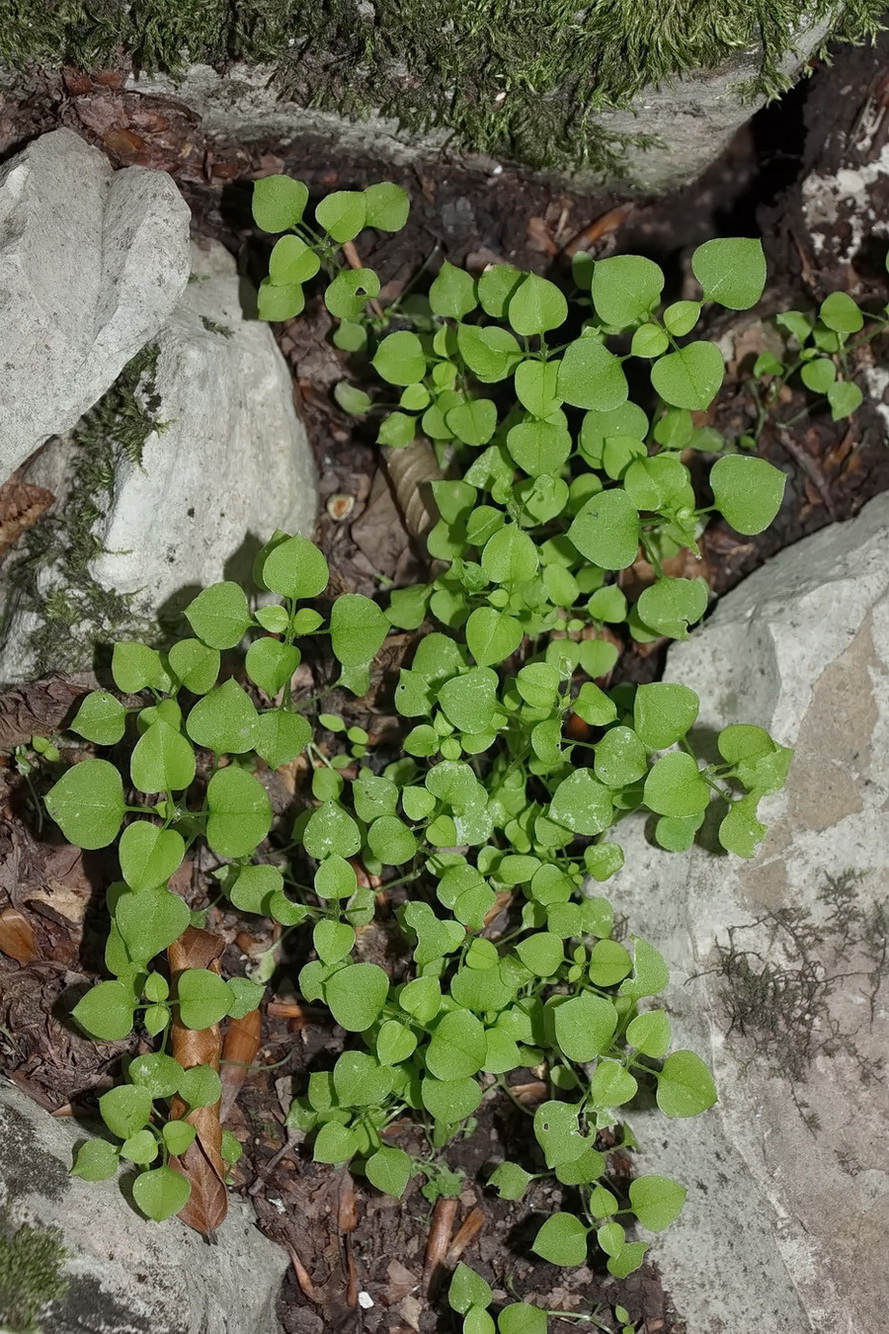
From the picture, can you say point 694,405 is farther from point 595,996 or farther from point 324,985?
point 324,985

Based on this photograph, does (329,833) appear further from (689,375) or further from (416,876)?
(689,375)

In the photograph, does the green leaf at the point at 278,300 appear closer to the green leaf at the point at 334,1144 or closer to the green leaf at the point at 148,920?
the green leaf at the point at 148,920

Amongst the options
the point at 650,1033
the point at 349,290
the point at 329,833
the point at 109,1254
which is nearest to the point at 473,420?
the point at 349,290

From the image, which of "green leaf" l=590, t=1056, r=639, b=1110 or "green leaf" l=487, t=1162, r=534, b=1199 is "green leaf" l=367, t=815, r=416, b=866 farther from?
"green leaf" l=487, t=1162, r=534, b=1199

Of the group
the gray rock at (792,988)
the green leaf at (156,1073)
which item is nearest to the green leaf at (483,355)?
the gray rock at (792,988)

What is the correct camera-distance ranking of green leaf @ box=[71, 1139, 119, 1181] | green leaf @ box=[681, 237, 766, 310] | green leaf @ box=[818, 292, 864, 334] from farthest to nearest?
green leaf @ box=[818, 292, 864, 334]
green leaf @ box=[681, 237, 766, 310]
green leaf @ box=[71, 1139, 119, 1181]

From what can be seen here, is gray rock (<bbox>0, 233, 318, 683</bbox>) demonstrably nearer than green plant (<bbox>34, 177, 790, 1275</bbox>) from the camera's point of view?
No

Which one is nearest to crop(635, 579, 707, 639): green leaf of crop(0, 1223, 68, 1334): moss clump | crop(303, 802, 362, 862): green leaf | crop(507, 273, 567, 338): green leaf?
crop(507, 273, 567, 338): green leaf

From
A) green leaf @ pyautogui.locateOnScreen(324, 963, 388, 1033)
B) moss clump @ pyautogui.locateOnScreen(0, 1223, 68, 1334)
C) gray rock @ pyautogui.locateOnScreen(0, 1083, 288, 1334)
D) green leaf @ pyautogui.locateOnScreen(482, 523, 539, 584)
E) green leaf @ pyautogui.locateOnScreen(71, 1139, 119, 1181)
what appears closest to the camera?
moss clump @ pyautogui.locateOnScreen(0, 1223, 68, 1334)
